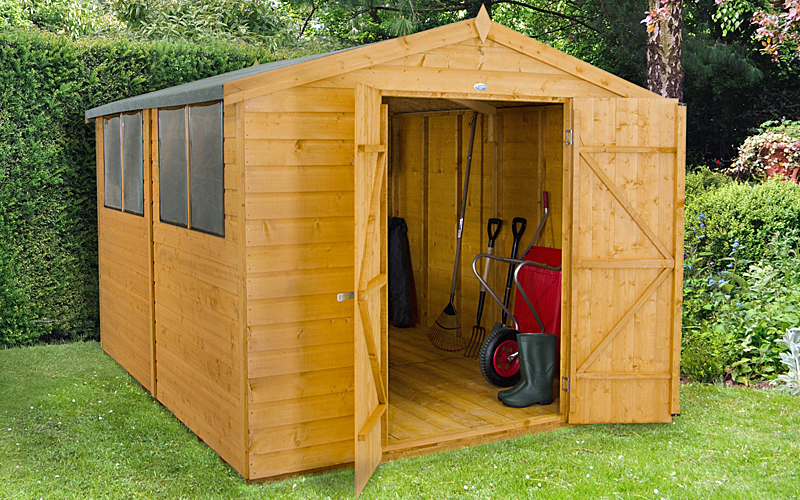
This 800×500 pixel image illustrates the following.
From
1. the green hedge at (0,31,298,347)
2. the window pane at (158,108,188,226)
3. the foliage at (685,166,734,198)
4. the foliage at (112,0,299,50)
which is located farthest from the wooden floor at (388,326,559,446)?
the foliage at (112,0,299,50)

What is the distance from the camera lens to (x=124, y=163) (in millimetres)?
6605

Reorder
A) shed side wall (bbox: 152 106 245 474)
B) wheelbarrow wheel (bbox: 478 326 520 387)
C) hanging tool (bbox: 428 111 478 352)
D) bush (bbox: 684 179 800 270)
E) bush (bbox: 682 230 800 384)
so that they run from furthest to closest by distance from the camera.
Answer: bush (bbox: 684 179 800 270), hanging tool (bbox: 428 111 478 352), bush (bbox: 682 230 800 384), wheelbarrow wheel (bbox: 478 326 520 387), shed side wall (bbox: 152 106 245 474)

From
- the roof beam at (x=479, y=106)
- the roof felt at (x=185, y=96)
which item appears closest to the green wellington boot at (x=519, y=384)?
the roof beam at (x=479, y=106)

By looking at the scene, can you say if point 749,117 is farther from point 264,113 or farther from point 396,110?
point 264,113

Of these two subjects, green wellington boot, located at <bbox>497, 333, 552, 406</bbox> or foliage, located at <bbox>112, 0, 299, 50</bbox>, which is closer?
green wellington boot, located at <bbox>497, 333, 552, 406</bbox>

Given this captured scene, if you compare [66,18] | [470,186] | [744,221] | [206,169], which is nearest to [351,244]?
[206,169]

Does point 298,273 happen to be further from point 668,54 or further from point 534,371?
point 668,54

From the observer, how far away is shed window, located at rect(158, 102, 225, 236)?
461 cm

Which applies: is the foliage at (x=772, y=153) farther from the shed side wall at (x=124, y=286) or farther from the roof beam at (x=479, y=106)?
the shed side wall at (x=124, y=286)

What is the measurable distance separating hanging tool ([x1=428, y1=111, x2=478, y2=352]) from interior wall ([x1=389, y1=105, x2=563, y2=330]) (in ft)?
0.40

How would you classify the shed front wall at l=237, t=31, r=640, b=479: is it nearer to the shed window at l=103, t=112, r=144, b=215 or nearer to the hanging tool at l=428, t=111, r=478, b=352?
the shed window at l=103, t=112, r=144, b=215

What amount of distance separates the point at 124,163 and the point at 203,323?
2.25 m

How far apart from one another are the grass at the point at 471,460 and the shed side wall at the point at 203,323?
0.19 metres

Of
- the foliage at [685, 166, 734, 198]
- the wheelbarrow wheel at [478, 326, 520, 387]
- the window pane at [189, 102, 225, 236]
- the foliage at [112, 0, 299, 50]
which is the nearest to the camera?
the window pane at [189, 102, 225, 236]
